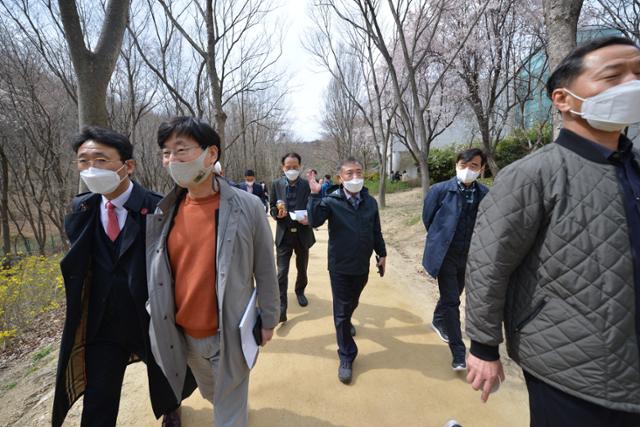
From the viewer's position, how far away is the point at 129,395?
2469 millimetres

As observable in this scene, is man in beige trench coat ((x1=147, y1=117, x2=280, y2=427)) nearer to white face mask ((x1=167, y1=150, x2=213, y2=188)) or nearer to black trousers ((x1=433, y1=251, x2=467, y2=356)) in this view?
white face mask ((x1=167, y1=150, x2=213, y2=188))

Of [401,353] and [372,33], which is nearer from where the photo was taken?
[401,353]

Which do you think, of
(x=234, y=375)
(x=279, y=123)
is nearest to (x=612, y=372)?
(x=234, y=375)

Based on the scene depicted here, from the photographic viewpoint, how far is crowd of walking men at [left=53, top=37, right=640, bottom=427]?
1094 mm

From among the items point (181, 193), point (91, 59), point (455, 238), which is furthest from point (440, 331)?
point (91, 59)

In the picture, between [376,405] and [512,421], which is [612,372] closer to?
[512,421]

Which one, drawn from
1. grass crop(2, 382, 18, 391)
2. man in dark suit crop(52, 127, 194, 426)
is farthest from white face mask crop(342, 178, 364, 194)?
grass crop(2, 382, 18, 391)

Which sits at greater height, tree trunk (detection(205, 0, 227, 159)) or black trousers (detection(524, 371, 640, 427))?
tree trunk (detection(205, 0, 227, 159))

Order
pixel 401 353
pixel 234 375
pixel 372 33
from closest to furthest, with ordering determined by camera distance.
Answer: pixel 234 375 < pixel 401 353 < pixel 372 33

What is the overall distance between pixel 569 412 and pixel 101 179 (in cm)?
259

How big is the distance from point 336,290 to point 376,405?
0.95 metres

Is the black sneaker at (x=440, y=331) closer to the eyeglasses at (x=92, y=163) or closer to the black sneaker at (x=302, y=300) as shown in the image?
the black sneaker at (x=302, y=300)

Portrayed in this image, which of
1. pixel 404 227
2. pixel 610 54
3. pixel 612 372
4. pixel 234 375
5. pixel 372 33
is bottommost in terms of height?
pixel 404 227

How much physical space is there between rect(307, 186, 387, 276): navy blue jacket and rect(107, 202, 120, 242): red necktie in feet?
4.66
